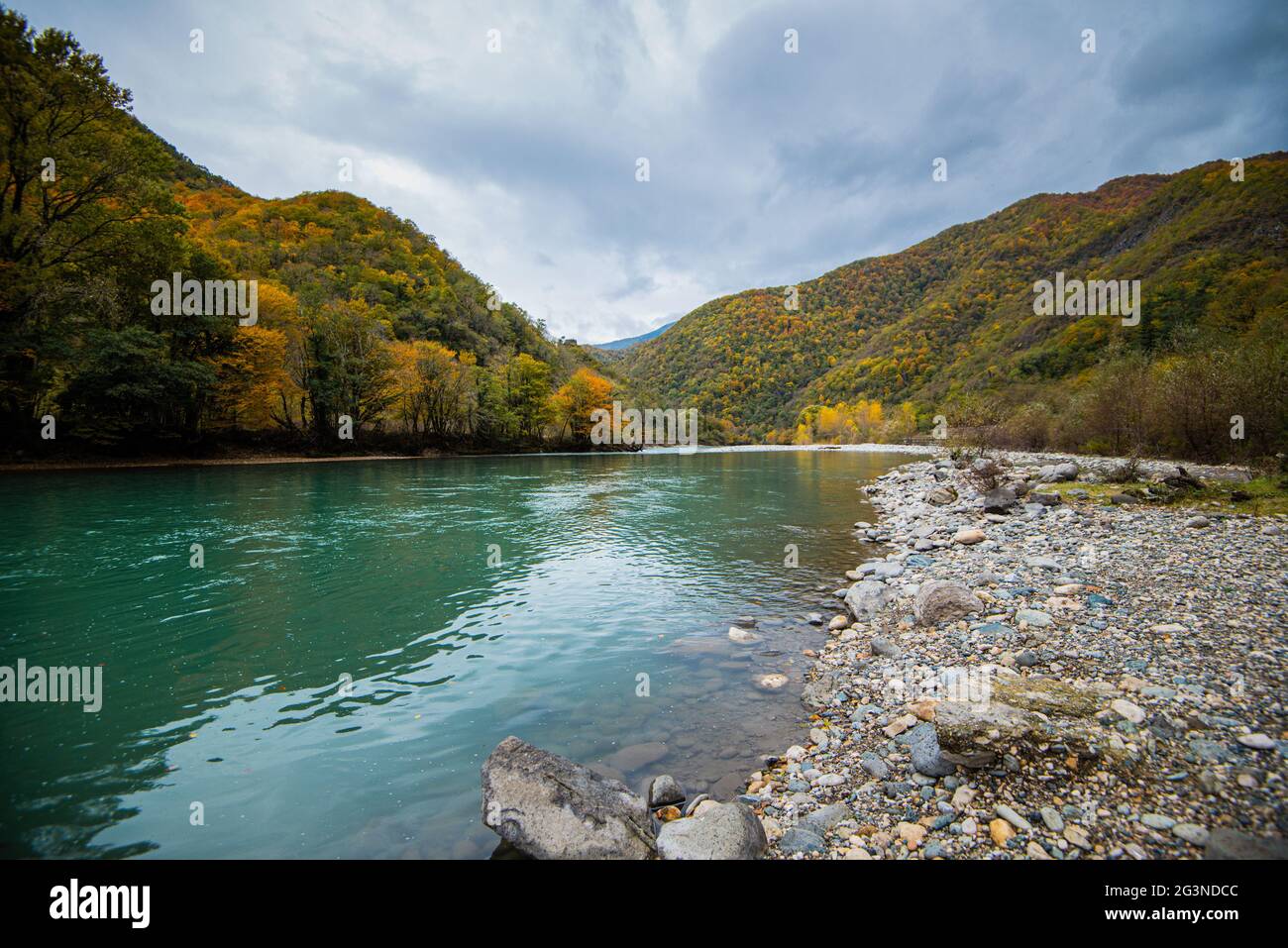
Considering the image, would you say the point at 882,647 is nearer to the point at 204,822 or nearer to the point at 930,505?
the point at 204,822

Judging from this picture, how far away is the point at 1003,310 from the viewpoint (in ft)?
389

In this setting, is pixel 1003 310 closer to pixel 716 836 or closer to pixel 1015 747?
pixel 1015 747

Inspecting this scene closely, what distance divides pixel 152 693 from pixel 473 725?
4130mm

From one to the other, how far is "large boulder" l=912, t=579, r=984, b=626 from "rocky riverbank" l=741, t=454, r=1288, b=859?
0.03 m

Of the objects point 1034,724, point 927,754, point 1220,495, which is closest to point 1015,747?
point 1034,724

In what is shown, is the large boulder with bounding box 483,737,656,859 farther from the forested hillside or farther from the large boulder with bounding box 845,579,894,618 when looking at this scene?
the forested hillside

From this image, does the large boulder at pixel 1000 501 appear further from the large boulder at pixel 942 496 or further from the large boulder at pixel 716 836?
the large boulder at pixel 716 836

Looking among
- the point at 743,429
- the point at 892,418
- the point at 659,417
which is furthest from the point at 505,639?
the point at 743,429

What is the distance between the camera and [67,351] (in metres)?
29.6

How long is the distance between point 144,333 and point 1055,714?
48.4 m

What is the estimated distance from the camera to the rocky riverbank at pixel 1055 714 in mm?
3293

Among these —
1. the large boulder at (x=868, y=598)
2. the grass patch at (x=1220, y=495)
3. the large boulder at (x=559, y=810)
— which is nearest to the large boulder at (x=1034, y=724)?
the large boulder at (x=559, y=810)

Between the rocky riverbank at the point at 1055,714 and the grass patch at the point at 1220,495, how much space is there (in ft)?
9.45

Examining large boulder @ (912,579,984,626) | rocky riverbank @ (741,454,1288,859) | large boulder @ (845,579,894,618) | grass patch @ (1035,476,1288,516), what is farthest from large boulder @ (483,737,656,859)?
grass patch @ (1035,476,1288,516)
